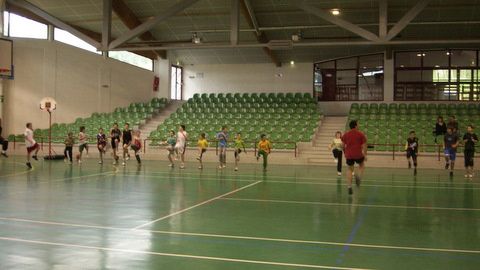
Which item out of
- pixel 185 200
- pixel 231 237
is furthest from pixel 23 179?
pixel 231 237

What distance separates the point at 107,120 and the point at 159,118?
12.3 ft

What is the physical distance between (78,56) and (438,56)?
940 inches

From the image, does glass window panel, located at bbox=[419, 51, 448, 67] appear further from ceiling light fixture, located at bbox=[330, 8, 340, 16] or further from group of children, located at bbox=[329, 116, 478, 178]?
group of children, located at bbox=[329, 116, 478, 178]

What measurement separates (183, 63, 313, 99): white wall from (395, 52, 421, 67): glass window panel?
19.7 feet

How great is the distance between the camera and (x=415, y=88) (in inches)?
1280

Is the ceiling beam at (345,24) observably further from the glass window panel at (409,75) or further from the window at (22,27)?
the window at (22,27)

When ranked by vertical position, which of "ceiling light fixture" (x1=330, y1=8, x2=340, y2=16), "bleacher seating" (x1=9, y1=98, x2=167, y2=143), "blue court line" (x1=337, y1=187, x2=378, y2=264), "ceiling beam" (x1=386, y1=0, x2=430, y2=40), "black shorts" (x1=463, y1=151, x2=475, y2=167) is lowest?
"blue court line" (x1=337, y1=187, x2=378, y2=264)

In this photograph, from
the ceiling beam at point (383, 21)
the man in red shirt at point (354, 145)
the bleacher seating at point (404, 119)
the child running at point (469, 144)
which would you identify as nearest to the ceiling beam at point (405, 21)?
the ceiling beam at point (383, 21)

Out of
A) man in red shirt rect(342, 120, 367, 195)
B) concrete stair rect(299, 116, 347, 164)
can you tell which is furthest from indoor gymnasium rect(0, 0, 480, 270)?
concrete stair rect(299, 116, 347, 164)

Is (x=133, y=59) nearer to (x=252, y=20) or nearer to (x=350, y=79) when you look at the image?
(x=252, y=20)

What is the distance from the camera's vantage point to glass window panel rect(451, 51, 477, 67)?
105 feet

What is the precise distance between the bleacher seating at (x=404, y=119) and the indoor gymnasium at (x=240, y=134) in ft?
0.51

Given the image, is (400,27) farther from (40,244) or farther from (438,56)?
(40,244)

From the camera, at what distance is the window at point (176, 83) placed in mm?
36375
